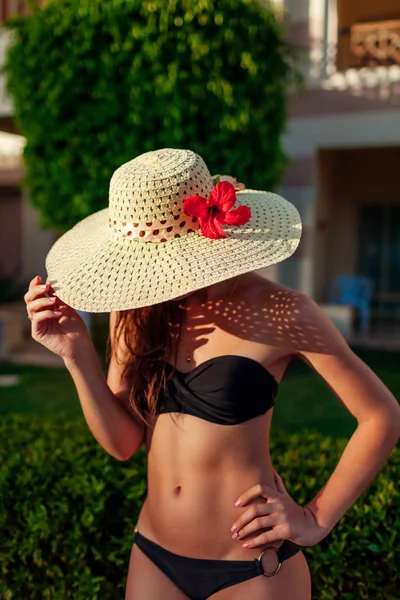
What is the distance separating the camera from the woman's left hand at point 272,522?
1528 millimetres

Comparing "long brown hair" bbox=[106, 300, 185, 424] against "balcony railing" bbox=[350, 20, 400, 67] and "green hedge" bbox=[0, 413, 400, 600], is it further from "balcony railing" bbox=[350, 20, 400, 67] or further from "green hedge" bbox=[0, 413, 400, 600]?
"balcony railing" bbox=[350, 20, 400, 67]

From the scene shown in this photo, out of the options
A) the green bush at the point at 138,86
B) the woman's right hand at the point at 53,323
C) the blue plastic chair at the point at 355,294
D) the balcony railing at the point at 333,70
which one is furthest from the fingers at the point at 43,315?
the blue plastic chair at the point at 355,294

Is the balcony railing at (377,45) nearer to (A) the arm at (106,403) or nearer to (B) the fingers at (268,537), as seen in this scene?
(A) the arm at (106,403)

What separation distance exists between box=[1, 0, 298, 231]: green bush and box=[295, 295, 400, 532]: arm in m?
5.54

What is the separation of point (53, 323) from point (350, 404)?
2.62 ft

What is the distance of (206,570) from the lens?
1.59 m

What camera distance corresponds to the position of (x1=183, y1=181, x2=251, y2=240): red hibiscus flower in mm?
1496

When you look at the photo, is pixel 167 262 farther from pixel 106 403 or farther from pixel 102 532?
pixel 102 532


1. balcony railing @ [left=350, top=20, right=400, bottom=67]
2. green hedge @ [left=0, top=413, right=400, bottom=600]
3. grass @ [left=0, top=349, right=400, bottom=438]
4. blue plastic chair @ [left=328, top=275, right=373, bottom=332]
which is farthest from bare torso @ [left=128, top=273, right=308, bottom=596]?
blue plastic chair @ [left=328, top=275, right=373, bottom=332]

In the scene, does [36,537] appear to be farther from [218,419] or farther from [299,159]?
[299,159]

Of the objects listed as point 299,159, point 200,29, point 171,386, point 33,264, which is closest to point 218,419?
point 171,386

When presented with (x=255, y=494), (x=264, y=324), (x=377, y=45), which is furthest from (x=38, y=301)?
(x=377, y=45)

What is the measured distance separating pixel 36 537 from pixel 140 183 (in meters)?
1.62

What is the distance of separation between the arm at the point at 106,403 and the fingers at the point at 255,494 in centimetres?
38
